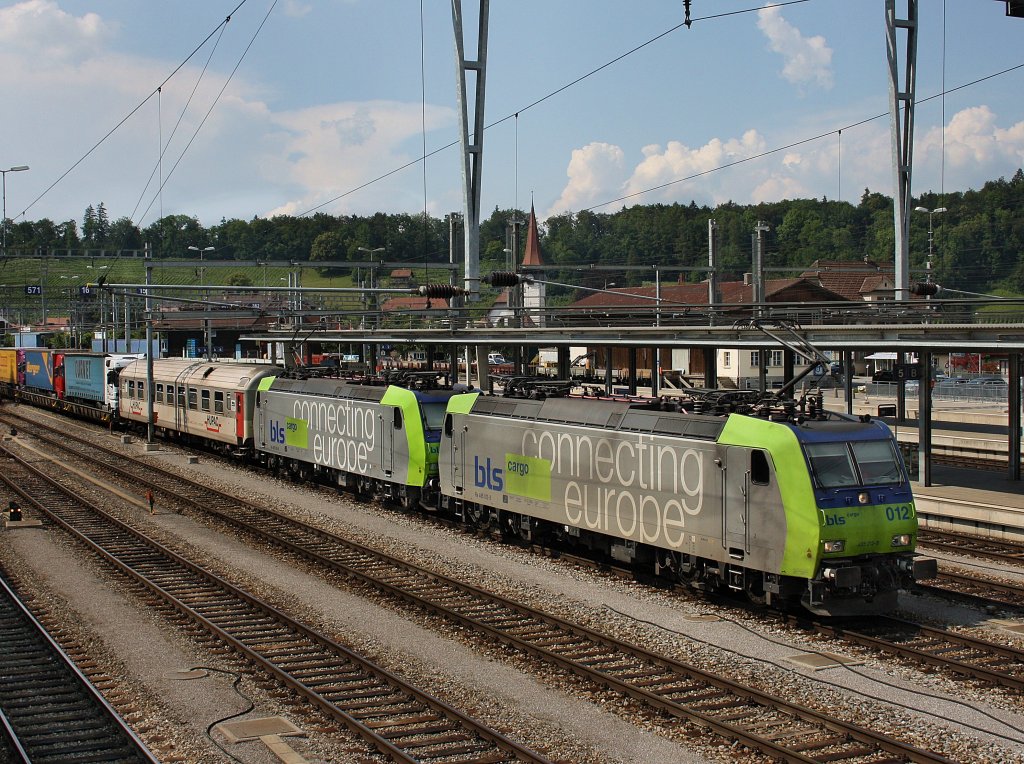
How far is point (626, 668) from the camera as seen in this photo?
1329 cm

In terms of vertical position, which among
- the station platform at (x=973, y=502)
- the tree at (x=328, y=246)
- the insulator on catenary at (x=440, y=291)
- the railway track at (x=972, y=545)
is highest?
the tree at (x=328, y=246)

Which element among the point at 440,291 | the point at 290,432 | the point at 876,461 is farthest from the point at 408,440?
the point at 876,461

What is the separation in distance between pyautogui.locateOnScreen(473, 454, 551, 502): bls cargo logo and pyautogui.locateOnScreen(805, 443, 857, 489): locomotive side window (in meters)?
6.24

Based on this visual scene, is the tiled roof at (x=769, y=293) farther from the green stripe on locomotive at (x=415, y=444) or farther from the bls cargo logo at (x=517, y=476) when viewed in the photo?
the bls cargo logo at (x=517, y=476)

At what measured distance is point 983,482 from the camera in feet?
89.3

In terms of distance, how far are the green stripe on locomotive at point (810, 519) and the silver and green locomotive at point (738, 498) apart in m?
0.02

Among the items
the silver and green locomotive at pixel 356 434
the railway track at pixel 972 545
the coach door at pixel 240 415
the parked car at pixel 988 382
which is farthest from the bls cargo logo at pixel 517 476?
the parked car at pixel 988 382

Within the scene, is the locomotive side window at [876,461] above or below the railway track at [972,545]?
above

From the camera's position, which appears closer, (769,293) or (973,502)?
(973,502)

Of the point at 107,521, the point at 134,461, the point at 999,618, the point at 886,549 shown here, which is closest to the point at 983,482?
the point at 999,618

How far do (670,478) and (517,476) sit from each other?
190 inches

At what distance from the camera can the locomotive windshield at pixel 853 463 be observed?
14461 millimetres

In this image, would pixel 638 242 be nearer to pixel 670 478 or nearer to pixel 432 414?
pixel 432 414

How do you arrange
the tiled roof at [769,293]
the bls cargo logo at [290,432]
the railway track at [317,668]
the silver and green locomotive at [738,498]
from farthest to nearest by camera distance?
1. the tiled roof at [769,293]
2. the bls cargo logo at [290,432]
3. the silver and green locomotive at [738,498]
4. the railway track at [317,668]
